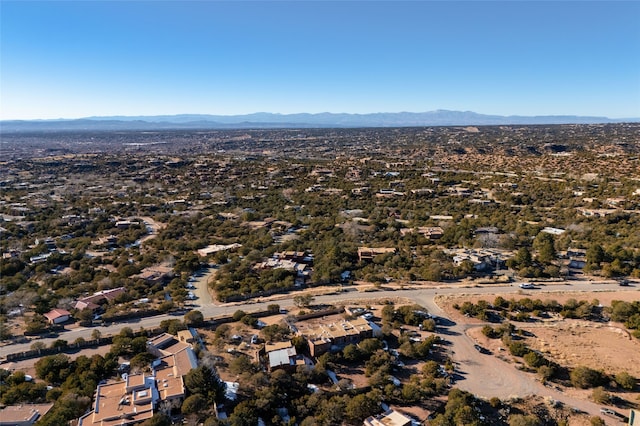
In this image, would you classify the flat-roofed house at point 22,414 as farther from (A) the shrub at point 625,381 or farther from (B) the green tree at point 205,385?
(A) the shrub at point 625,381

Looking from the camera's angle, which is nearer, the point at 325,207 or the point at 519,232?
the point at 519,232

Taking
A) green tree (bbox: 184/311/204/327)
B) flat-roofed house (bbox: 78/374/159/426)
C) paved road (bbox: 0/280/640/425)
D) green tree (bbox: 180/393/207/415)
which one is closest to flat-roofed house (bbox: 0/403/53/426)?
flat-roofed house (bbox: 78/374/159/426)

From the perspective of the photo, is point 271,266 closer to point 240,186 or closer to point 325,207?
point 325,207

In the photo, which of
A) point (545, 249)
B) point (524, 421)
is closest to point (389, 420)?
point (524, 421)

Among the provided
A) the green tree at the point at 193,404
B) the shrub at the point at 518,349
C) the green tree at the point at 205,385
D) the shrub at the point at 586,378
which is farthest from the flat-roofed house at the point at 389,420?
the shrub at the point at 586,378

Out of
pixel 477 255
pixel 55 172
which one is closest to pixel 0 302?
pixel 477 255

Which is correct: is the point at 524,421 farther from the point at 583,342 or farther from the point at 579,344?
the point at 583,342

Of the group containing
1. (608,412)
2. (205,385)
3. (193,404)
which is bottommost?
(608,412)

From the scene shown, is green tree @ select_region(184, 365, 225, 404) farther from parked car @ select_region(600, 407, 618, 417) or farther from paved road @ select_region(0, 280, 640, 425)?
parked car @ select_region(600, 407, 618, 417)
